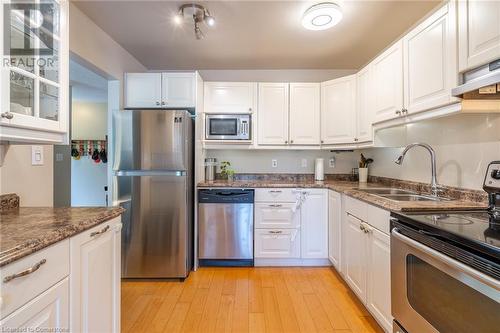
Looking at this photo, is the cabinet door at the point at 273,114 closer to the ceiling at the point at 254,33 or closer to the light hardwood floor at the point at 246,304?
the ceiling at the point at 254,33

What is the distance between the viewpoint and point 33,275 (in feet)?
2.81

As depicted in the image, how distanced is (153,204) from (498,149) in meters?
2.68

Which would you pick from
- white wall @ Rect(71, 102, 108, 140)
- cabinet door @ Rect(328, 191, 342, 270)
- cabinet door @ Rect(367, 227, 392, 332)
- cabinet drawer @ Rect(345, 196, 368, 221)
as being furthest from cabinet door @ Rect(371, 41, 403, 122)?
white wall @ Rect(71, 102, 108, 140)

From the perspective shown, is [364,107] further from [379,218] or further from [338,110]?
[379,218]

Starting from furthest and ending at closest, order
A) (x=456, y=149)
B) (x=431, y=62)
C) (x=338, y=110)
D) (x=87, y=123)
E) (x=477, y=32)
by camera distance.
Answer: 1. (x=87, y=123)
2. (x=338, y=110)
3. (x=456, y=149)
4. (x=431, y=62)
5. (x=477, y=32)

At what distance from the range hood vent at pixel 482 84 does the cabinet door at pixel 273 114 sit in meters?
1.89

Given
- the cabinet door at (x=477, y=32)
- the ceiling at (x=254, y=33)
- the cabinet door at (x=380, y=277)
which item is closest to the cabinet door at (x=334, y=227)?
the cabinet door at (x=380, y=277)

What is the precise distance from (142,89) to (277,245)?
2310 mm

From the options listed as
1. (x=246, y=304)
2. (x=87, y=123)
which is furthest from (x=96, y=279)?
(x=87, y=123)

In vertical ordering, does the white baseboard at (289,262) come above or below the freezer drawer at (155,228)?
below

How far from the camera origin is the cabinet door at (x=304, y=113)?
10.2 ft

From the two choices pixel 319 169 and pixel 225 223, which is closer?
Answer: pixel 225 223

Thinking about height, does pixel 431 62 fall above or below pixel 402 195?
above

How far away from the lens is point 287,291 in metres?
2.28
